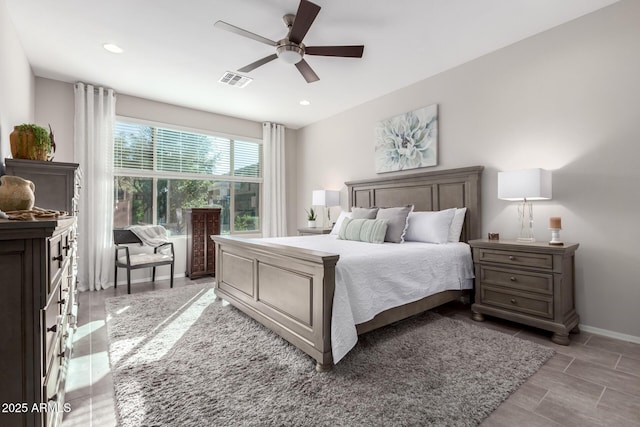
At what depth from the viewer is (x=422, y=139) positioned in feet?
13.3

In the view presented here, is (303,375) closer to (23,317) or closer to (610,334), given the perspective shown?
(23,317)

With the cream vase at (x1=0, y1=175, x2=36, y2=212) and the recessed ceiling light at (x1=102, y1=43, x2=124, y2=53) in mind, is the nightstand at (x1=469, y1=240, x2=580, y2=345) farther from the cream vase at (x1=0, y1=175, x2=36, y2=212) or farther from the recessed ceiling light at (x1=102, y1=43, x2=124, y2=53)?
the recessed ceiling light at (x1=102, y1=43, x2=124, y2=53)

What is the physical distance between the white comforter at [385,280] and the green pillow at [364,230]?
0.55m

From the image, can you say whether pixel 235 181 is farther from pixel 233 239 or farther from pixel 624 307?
pixel 624 307

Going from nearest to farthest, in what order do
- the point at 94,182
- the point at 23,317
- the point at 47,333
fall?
the point at 23,317 < the point at 47,333 < the point at 94,182

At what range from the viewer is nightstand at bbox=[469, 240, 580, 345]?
8.23ft

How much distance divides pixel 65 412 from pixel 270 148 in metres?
4.98

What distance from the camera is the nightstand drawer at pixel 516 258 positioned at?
2.57 meters

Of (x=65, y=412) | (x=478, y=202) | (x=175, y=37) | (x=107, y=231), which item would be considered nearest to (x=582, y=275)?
(x=478, y=202)

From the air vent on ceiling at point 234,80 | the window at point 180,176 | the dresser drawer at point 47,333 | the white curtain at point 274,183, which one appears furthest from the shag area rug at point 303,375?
the white curtain at point 274,183

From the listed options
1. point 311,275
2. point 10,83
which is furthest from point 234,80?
point 311,275

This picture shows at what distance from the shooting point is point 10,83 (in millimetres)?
2775

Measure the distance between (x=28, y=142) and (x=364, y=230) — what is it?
3.13 metres

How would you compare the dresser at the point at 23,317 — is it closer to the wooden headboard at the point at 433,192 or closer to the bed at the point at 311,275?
the bed at the point at 311,275
